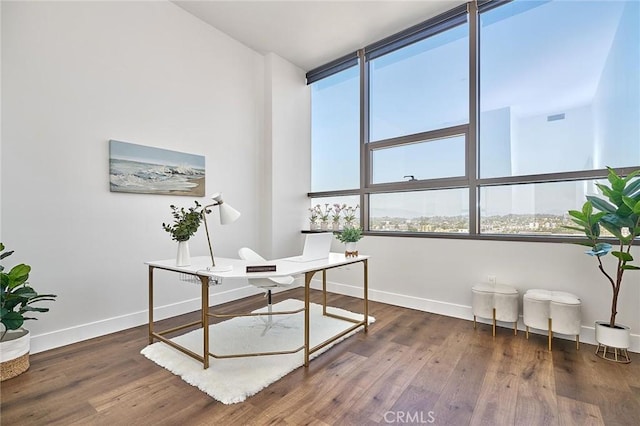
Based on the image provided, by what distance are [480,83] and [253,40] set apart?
2.87 meters

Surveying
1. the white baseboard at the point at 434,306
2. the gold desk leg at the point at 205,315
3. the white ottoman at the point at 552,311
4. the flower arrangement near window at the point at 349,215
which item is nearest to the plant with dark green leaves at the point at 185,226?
the gold desk leg at the point at 205,315

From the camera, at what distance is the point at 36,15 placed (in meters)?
2.43

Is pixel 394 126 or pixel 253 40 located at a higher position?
pixel 253 40

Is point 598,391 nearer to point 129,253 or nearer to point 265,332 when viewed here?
point 265,332

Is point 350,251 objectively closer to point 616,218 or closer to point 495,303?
point 495,303

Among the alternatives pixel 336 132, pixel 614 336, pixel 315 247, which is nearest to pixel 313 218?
pixel 336 132

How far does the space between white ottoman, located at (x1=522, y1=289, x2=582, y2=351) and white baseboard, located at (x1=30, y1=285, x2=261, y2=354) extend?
3.26 m

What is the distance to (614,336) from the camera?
2258mm

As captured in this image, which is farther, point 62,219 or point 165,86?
point 165,86

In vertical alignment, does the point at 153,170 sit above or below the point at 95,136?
below

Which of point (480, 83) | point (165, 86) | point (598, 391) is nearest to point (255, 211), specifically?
point (165, 86)

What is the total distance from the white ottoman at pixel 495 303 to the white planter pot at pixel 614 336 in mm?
566

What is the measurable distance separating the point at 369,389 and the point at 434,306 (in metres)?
1.79

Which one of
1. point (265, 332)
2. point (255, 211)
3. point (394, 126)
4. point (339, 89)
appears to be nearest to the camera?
point (265, 332)
